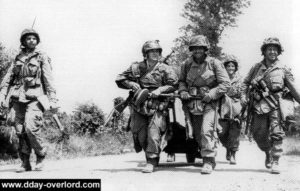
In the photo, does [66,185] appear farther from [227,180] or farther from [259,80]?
[259,80]

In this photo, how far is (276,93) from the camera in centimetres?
889

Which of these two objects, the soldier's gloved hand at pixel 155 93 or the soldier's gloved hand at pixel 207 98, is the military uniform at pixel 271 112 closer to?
the soldier's gloved hand at pixel 207 98

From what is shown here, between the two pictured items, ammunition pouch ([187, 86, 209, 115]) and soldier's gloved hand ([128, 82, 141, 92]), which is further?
soldier's gloved hand ([128, 82, 141, 92])

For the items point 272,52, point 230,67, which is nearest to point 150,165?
point 272,52

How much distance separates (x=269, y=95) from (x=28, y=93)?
4.07 meters

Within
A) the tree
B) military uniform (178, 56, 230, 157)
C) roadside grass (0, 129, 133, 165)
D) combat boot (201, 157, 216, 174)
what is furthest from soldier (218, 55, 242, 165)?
the tree

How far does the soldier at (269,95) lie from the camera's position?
877cm

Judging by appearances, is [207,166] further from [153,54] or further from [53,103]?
[53,103]

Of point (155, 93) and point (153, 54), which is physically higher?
point (153, 54)

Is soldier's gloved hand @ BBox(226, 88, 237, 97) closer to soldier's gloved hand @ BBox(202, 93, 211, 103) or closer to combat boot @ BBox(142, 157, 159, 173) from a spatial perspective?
soldier's gloved hand @ BBox(202, 93, 211, 103)

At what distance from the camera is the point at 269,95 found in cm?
888

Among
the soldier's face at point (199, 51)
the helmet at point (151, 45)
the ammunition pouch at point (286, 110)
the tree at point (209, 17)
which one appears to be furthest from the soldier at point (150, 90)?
the tree at point (209, 17)

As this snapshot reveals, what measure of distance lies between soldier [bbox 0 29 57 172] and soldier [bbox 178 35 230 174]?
2.31 meters

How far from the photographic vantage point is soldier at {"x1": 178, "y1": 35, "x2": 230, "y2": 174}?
28.0 ft
